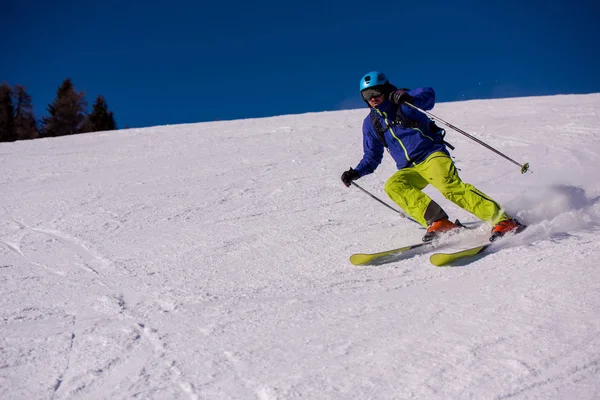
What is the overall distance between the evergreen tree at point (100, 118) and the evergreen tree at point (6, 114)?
16.1 ft

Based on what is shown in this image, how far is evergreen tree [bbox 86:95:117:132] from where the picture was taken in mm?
37125

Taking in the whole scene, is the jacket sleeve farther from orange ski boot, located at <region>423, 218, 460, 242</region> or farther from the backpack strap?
orange ski boot, located at <region>423, 218, 460, 242</region>

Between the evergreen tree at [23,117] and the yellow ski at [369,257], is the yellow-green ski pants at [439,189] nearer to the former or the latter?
the yellow ski at [369,257]

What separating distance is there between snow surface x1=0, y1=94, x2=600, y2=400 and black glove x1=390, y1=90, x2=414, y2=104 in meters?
1.26

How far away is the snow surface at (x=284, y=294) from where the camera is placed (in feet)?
7.75

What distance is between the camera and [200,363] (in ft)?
8.35

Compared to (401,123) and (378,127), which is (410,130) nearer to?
(401,123)

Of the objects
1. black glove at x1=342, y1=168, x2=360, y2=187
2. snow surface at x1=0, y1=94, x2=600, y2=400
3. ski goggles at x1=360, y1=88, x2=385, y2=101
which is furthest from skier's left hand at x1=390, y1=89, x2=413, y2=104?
snow surface at x1=0, y1=94, x2=600, y2=400

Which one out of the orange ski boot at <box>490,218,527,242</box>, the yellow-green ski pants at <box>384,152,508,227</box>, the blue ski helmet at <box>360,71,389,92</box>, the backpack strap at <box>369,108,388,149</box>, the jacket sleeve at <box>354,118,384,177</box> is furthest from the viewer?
the jacket sleeve at <box>354,118,384,177</box>

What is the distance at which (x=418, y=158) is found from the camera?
464 centimetres

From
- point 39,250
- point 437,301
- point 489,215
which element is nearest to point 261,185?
point 39,250

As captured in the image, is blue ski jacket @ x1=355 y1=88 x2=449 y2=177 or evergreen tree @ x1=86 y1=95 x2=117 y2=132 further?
evergreen tree @ x1=86 y1=95 x2=117 y2=132

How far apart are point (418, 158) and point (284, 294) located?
196 cm

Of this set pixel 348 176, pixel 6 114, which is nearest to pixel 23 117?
pixel 6 114
